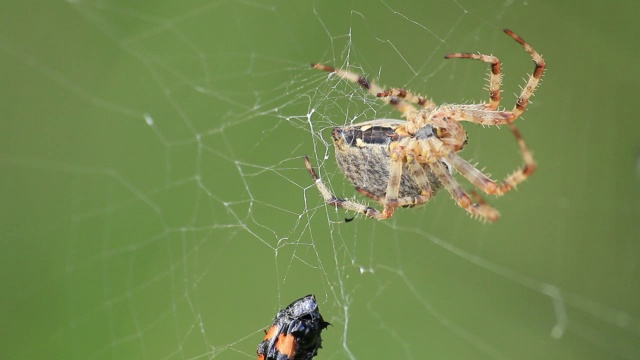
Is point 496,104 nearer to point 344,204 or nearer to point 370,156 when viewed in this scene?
point 370,156

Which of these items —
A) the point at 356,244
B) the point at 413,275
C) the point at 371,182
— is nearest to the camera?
the point at 371,182

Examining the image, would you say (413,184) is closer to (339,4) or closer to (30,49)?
(339,4)

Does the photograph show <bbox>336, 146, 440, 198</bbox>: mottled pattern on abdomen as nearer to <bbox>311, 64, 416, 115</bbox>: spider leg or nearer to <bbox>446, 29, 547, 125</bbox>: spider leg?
<bbox>311, 64, 416, 115</bbox>: spider leg

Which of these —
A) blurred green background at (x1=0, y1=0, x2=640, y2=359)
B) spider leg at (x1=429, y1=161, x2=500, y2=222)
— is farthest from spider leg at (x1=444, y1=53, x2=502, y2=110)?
blurred green background at (x1=0, y1=0, x2=640, y2=359)

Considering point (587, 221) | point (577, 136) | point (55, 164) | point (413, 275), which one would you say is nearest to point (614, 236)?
point (587, 221)

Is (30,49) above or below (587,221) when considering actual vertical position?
above

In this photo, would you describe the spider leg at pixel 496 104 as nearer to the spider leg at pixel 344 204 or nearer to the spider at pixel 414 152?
the spider at pixel 414 152
